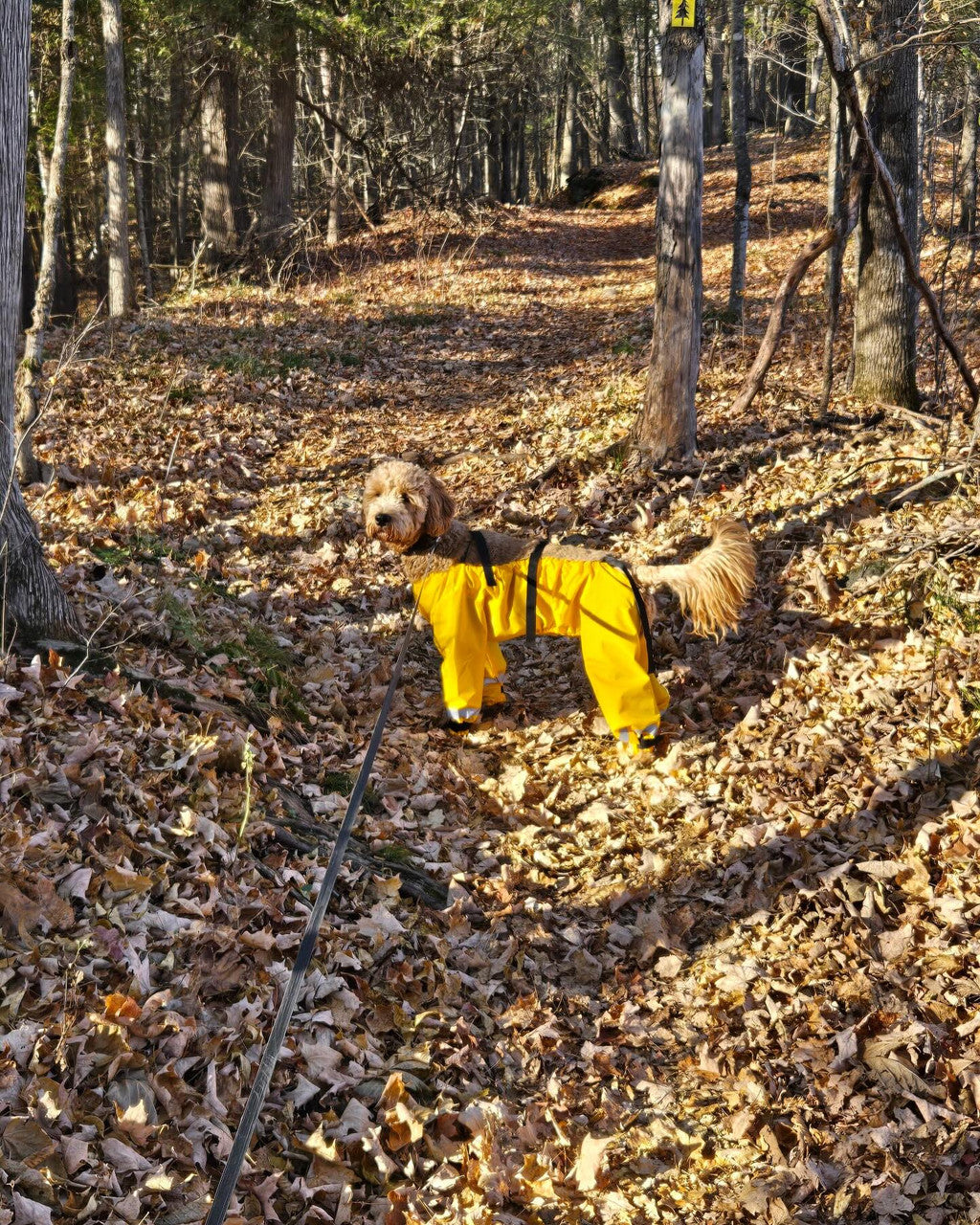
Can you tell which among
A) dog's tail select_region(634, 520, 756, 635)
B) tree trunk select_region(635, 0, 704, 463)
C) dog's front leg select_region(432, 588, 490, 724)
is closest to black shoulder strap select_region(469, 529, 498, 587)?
dog's front leg select_region(432, 588, 490, 724)

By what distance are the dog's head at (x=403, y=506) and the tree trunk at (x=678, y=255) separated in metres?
3.68

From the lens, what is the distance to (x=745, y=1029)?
398 cm

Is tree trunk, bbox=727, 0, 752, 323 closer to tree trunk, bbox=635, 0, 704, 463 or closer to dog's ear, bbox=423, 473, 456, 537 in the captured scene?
tree trunk, bbox=635, 0, 704, 463

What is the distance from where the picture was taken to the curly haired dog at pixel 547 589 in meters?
5.73

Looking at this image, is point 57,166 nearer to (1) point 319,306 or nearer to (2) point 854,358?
(2) point 854,358

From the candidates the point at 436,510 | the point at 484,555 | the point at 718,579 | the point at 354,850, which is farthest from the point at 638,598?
the point at 354,850

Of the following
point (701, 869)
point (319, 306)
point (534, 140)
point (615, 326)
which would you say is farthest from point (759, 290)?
point (534, 140)

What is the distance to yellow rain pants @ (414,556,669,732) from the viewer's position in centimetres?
572

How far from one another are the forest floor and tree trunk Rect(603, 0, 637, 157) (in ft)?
119

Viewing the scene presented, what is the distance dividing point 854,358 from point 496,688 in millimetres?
5569

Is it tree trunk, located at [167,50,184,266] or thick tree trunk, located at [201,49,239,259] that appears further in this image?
tree trunk, located at [167,50,184,266]

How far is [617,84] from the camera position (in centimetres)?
4222

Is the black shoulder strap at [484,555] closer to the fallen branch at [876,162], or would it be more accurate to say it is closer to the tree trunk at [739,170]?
the fallen branch at [876,162]

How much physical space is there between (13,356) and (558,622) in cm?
350
